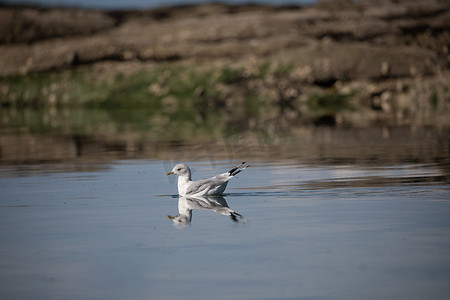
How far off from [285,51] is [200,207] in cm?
3864

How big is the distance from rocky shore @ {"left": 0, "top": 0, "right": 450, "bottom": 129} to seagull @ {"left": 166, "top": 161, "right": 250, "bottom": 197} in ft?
63.9

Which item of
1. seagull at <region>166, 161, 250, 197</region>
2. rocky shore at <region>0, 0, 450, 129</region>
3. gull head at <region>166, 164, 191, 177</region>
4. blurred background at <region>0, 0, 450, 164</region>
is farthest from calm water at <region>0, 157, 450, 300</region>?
rocky shore at <region>0, 0, 450, 129</region>

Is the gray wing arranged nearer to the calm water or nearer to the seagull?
the seagull

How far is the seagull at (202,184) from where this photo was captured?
44.2ft

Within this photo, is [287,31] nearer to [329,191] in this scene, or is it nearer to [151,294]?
[329,191]

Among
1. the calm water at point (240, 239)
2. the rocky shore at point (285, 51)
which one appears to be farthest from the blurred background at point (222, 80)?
the calm water at point (240, 239)

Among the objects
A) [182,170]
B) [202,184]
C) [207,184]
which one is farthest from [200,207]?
[182,170]

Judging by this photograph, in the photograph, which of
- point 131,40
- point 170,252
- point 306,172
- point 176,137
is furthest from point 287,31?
point 170,252

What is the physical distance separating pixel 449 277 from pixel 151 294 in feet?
9.68

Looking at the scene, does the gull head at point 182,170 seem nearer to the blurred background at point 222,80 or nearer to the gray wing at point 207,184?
the gray wing at point 207,184

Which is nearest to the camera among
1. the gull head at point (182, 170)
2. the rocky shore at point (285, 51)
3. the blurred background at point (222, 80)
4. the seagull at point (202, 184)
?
the seagull at point (202, 184)

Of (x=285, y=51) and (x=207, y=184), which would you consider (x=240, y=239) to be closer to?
(x=207, y=184)

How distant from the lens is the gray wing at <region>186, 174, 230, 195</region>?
44.2 ft

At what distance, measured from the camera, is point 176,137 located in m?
26.8
